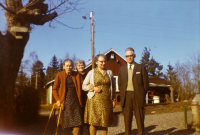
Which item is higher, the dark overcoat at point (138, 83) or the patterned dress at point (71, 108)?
the dark overcoat at point (138, 83)

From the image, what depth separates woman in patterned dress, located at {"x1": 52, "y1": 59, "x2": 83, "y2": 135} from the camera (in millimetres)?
4121

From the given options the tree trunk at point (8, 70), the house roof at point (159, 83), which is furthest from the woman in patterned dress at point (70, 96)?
the house roof at point (159, 83)

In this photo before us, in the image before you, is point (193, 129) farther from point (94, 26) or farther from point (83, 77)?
point (94, 26)

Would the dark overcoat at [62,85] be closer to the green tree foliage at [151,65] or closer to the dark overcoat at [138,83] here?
the dark overcoat at [138,83]

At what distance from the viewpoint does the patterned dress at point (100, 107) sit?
4.11m

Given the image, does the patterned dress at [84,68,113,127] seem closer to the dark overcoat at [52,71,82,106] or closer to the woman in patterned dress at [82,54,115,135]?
the woman in patterned dress at [82,54,115,135]

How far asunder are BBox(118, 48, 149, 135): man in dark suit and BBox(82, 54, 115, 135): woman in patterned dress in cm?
29

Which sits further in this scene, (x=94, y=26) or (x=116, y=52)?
(x=116, y=52)

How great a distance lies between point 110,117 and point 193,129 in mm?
3658

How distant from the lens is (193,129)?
6426 mm

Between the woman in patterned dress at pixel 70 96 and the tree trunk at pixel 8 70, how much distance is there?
3066mm

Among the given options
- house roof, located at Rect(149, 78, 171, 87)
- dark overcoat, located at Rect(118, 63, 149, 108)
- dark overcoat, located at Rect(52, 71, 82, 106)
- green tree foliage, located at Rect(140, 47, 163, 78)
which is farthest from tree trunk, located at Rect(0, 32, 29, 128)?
green tree foliage, located at Rect(140, 47, 163, 78)

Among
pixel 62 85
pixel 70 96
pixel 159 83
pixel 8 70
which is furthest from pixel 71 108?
pixel 159 83

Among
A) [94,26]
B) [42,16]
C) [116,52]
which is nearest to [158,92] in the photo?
[116,52]
